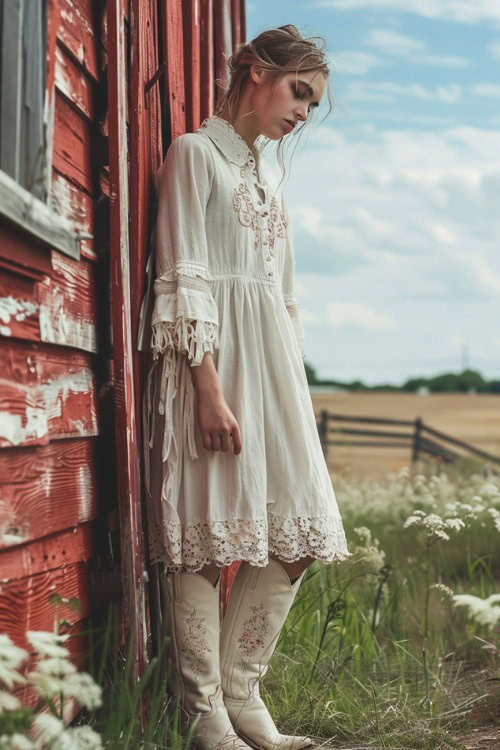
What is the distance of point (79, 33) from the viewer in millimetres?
2551

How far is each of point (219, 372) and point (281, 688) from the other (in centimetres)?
124

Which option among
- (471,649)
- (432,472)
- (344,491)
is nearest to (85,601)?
(471,649)

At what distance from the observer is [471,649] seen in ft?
13.8

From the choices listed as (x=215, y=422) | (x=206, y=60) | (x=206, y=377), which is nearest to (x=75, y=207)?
(x=206, y=377)

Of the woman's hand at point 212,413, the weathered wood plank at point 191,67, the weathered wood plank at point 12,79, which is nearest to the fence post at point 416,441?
the weathered wood plank at point 191,67

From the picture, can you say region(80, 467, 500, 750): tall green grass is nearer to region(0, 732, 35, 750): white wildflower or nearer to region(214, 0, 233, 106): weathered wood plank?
region(0, 732, 35, 750): white wildflower

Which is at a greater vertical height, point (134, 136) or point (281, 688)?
point (134, 136)

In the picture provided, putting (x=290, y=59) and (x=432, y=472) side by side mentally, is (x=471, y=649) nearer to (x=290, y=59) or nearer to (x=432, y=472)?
(x=290, y=59)

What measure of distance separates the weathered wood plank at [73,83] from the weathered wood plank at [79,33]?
24 mm

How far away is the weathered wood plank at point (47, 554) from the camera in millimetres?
2109

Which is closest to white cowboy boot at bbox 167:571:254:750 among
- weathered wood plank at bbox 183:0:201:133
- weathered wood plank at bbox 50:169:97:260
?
weathered wood plank at bbox 50:169:97:260

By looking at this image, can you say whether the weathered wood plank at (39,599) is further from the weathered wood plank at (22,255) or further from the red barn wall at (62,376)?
the weathered wood plank at (22,255)

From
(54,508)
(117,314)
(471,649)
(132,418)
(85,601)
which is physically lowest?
(471,649)

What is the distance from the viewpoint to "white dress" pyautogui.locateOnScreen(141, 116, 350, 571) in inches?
106
